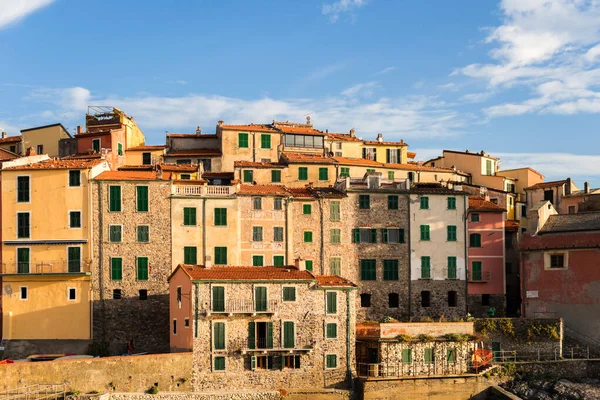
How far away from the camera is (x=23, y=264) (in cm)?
5650

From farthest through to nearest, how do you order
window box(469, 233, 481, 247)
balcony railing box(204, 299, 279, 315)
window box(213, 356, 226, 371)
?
window box(469, 233, 481, 247)
balcony railing box(204, 299, 279, 315)
window box(213, 356, 226, 371)

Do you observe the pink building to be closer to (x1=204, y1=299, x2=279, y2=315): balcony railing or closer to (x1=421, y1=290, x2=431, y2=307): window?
(x1=421, y1=290, x2=431, y2=307): window

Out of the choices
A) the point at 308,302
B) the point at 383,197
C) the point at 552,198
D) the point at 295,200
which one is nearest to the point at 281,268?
the point at 308,302

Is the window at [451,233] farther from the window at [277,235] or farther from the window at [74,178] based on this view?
the window at [74,178]

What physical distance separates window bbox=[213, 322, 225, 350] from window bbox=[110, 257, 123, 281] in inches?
406

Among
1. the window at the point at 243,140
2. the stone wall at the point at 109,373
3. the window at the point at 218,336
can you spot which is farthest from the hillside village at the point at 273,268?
the window at the point at 243,140

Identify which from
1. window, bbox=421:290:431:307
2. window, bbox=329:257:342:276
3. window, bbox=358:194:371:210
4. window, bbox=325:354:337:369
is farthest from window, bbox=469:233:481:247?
window, bbox=325:354:337:369

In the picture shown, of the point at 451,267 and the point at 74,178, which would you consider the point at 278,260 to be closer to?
the point at 451,267

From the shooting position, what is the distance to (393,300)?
6281 cm

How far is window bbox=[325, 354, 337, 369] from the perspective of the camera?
51938 mm

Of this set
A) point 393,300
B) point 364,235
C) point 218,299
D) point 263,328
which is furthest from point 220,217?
point 393,300

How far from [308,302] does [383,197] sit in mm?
14682

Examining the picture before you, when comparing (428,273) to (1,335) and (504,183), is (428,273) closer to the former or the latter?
(504,183)

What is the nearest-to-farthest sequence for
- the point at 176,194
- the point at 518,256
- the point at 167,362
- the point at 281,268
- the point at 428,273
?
the point at 167,362
the point at 281,268
the point at 176,194
the point at 428,273
the point at 518,256
